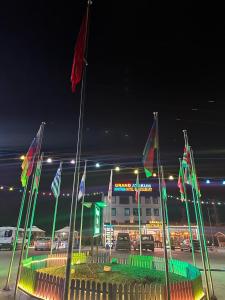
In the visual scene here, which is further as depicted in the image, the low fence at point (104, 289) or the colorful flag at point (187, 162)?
the colorful flag at point (187, 162)

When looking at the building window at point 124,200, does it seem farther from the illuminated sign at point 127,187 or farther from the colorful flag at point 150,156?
the colorful flag at point 150,156

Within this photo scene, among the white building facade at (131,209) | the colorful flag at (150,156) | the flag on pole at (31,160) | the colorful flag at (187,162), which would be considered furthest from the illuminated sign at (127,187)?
the colorful flag at (150,156)

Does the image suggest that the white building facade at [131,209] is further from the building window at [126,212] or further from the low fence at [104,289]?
the low fence at [104,289]

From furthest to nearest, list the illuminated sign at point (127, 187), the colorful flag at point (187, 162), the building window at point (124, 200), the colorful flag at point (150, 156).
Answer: the illuminated sign at point (127, 187)
the building window at point (124, 200)
the colorful flag at point (187, 162)
the colorful flag at point (150, 156)

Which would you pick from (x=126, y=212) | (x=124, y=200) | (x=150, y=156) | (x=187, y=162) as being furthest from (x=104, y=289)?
(x=124, y=200)

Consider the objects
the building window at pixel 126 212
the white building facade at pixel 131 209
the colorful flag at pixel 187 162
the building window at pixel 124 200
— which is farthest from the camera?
the building window at pixel 124 200

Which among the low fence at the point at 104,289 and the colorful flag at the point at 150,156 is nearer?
the low fence at the point at 104,289

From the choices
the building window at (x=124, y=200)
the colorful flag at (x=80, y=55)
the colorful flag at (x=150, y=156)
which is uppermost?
the building window at (x=124, y=200)

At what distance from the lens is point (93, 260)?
48.8 feet

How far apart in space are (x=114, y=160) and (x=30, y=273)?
51.3 feet

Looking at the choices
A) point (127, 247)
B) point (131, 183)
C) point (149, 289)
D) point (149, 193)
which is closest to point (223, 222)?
point (149, 193)

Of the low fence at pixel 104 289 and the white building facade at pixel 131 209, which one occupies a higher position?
the white building facade at pixel 131 209

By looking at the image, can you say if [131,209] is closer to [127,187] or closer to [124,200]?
[124,200]

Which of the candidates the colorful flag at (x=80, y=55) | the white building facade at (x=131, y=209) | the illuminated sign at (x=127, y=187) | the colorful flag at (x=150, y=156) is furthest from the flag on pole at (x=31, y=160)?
the illuminated sign at (x=127, y=187)
